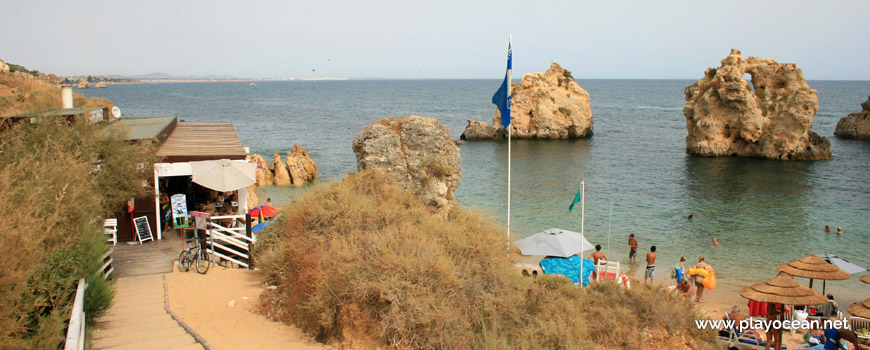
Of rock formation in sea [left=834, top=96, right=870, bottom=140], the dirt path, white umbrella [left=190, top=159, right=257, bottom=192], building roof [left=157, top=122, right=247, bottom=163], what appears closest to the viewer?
the dirt path

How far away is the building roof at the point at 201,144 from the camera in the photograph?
51.2ft

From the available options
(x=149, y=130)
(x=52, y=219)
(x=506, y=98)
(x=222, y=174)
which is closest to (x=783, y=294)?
(x=506, y=98)

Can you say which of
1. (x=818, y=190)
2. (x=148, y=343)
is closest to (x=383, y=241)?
(x=148, y=343)

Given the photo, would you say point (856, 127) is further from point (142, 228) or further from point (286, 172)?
point (142, 228)

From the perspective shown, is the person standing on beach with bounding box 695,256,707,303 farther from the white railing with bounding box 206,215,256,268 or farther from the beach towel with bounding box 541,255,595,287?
the white railing with bounding box 206,215,256,268

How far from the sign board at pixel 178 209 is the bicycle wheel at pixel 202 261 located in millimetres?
3492

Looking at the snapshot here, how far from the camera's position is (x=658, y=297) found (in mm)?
8453

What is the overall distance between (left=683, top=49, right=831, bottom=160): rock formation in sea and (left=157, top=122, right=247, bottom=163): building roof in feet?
119

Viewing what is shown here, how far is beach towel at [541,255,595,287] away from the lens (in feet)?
45.6

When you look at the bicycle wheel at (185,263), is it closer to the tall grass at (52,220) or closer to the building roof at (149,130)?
the tall grass at (52,220)

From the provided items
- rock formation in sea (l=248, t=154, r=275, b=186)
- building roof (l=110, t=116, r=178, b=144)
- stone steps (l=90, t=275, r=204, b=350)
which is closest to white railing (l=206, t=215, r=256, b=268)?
stone steps (l=90, t=275, r=204, b=350)

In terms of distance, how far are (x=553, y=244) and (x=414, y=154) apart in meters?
4.50

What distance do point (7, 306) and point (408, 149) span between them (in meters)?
9.44

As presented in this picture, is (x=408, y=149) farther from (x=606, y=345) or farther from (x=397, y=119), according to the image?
(x=606, y=345)
